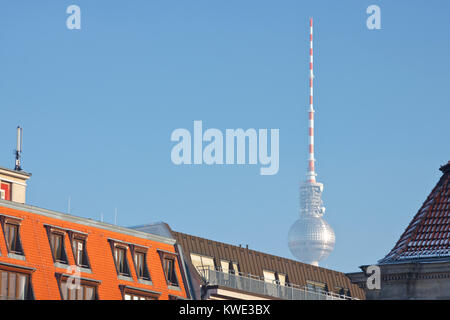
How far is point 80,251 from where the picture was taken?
284 ft

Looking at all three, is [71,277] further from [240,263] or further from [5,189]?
[5,189]

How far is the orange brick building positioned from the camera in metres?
81.8

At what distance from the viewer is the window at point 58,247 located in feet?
278

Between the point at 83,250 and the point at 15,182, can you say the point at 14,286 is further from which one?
the point at 15,182

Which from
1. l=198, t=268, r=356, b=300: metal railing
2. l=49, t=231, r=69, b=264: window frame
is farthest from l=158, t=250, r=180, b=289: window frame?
l=49, t=231, r=69, b=264: window frame

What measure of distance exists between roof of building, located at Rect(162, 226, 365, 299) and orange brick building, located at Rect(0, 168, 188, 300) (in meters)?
4.69

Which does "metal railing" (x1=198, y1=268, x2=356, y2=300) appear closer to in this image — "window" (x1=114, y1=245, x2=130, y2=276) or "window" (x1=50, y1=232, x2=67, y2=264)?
"window" (x1=114, y1=245, x2=130, y2=276)

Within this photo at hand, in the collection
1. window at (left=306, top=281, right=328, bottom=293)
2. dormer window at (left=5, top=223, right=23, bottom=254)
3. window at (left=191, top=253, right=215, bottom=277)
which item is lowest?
dormer window at (left=5, top=223, right=23, bottom=254)

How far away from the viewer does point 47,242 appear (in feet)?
277

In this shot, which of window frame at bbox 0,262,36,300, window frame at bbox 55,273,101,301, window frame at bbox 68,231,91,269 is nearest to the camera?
window frame at bbox 0,262,36,300

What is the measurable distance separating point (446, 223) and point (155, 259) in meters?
20.0

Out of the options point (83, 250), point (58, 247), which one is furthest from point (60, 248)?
point (83, 250)
